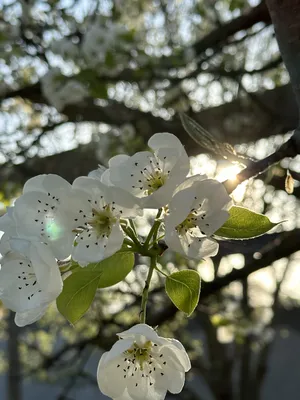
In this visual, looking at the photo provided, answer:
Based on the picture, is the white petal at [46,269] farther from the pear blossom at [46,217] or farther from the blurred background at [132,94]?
the blurred background at [132,94]

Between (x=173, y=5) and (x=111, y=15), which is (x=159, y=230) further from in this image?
(x=173, y=5)

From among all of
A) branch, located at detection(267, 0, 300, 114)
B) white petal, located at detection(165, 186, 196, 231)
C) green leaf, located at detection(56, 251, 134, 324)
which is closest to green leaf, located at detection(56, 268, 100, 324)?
green leaf, located at detection(56, 251, 134, 324)

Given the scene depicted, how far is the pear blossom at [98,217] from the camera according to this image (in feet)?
1.59

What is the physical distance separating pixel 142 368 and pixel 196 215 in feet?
0.58

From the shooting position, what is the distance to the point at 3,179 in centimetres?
293

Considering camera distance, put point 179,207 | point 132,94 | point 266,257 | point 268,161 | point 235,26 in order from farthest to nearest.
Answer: point 132,94, point 235,26, point 266,257, point 268,161, point 179,207

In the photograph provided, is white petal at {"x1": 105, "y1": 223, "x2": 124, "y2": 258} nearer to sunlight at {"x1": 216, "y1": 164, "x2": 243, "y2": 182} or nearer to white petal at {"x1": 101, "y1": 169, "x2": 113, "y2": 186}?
white petal at {"x1": 101, "y1": 169, "x2": 113, "y2": 186}

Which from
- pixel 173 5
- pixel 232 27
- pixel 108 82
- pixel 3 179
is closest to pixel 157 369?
pixel 232 27

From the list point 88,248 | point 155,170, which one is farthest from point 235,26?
point 88,248

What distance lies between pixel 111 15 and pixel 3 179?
1.12 metres

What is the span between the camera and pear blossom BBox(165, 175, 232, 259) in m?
0.46

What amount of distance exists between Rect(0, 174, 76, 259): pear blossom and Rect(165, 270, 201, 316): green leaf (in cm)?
11

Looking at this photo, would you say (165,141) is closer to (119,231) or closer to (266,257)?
(119,231)

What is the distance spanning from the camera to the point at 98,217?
53 cm
